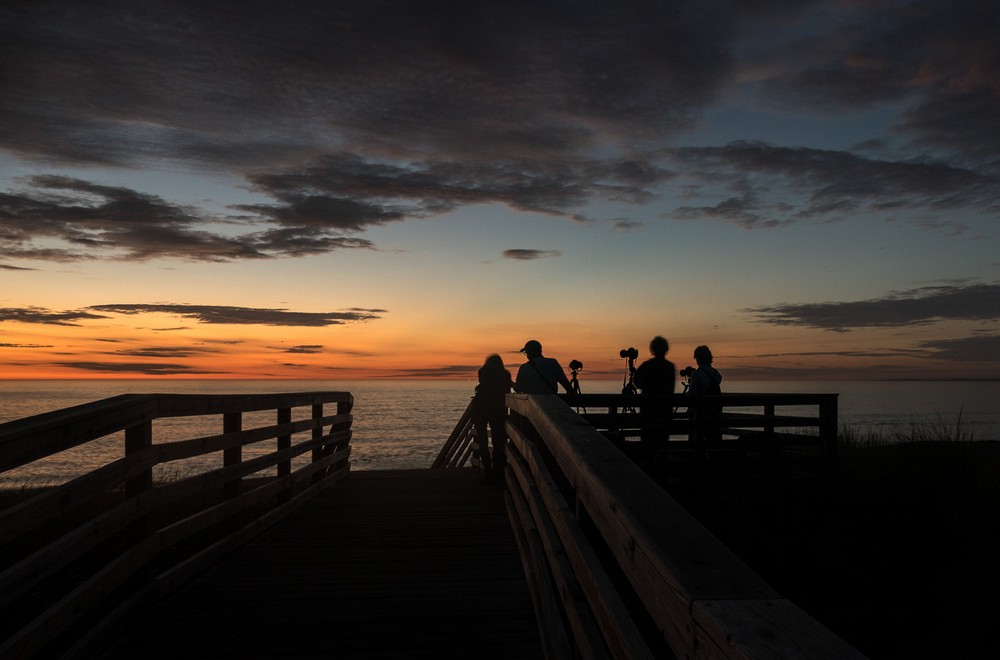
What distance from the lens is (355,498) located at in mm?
8344

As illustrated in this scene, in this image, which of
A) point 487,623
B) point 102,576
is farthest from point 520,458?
point 102,576

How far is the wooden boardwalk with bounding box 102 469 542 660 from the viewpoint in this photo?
3846 mm

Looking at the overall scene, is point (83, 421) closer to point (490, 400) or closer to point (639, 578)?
point (639, 578)

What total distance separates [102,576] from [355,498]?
457cm

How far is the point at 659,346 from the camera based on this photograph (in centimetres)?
943

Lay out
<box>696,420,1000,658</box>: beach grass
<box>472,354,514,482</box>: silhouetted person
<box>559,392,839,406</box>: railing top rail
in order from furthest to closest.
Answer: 1. <box>472,354,514,482</box>: silhouetted person
2. <box>559,392,839,406</box>: railing top rail
3. <box>696,420,1000,658</box>: beach grass

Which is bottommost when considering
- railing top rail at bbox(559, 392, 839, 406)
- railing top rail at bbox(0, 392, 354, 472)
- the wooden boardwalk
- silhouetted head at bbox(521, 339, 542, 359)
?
the wooden boardwalk

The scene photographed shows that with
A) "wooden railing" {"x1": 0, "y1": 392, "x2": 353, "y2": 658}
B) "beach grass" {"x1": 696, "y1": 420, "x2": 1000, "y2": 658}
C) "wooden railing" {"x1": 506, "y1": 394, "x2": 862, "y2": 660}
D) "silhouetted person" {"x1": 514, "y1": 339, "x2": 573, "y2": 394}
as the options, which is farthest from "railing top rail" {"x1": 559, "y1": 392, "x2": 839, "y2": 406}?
"wooden railing" {"x1": 506, "y1": 394, "x2": 862, "y2": 660}

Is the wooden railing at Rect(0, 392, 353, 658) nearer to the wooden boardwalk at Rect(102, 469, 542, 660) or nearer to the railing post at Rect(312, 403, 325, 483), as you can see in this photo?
the wooden boardwalk at Rect(102, 469, 542, 660)

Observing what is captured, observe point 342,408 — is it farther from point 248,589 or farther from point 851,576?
point 851,576

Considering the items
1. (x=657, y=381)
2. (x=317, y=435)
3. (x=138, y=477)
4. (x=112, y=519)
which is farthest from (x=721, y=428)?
(x=112, y=519)

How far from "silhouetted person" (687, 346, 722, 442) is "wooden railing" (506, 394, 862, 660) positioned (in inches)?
178

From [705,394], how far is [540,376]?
198cm

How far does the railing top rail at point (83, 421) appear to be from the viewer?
10.4ft
